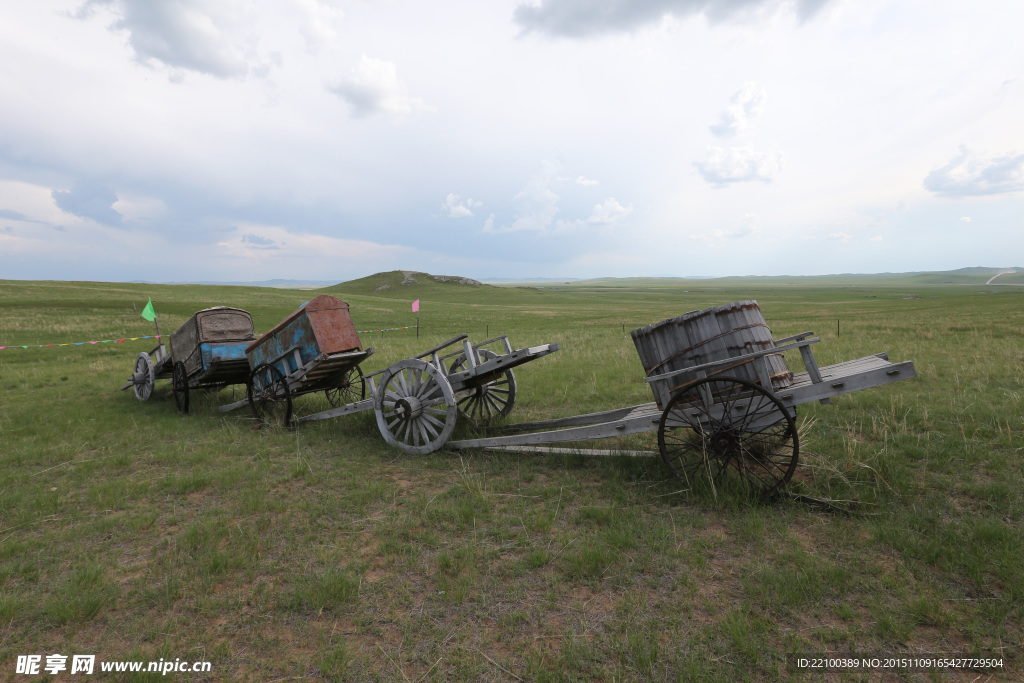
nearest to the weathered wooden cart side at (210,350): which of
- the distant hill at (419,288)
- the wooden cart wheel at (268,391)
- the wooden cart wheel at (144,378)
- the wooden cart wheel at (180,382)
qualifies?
the wooden cart wheel at (180,382)

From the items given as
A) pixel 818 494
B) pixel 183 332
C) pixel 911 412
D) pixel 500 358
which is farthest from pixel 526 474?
pixel 183 332

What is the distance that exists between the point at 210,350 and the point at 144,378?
3.37m

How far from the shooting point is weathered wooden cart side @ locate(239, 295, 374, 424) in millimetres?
7969

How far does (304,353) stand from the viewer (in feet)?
26.6

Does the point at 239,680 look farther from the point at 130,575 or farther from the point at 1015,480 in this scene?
the point at 1015,480

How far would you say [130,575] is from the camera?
4293mm

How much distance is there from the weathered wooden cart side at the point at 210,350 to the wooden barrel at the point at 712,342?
779 cm

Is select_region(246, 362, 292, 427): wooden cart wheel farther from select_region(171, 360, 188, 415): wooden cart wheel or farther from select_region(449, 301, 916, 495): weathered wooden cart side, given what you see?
select_region(449, 301, 916, 495): weathered wooden cart side

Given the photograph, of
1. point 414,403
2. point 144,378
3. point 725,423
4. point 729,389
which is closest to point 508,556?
point 725,423

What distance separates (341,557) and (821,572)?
421 cm

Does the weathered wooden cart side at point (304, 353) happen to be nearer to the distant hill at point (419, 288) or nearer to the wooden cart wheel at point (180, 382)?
the wooden cart wheel at point (180, 382)

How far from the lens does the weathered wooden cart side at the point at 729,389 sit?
4895 mm

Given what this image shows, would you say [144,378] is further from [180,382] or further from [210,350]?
[210,350]

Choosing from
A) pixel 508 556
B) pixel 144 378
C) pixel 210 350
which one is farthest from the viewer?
pixel 144 378
